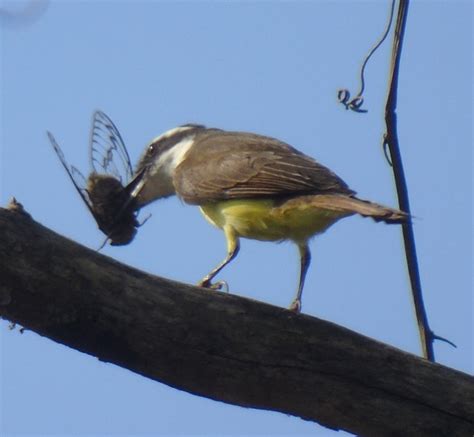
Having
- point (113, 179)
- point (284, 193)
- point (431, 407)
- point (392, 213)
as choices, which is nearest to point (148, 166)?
point (113, 179)

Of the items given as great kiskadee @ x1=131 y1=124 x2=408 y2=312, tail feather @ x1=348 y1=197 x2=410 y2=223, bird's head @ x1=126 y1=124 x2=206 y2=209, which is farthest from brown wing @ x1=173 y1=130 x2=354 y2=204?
tail feather @ x1=348 y1=197 x2=410 y2=223

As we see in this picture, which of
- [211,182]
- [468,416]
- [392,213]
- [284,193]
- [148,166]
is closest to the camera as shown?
[468,416]

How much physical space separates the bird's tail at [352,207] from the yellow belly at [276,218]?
0.7 inches

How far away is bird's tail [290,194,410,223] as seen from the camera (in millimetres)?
4953

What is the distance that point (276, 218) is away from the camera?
635cm

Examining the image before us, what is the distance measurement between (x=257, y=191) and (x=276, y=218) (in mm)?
282

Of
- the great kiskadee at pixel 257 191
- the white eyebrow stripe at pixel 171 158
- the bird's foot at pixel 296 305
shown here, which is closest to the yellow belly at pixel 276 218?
the great kiskadee at pixel 257 191

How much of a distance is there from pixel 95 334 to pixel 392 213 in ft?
4.97

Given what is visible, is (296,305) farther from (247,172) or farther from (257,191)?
(247,172)

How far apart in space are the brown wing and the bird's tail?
6.3 inches

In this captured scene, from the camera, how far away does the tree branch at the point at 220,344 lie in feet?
14.0

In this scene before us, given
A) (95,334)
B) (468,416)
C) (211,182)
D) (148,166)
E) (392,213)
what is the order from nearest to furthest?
(95,334) < (468,416) < (392,213) < (211,182) < (148,166)

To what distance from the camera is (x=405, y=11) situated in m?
4.34

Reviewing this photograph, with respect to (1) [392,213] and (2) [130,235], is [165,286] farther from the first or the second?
(2) [130,235]
